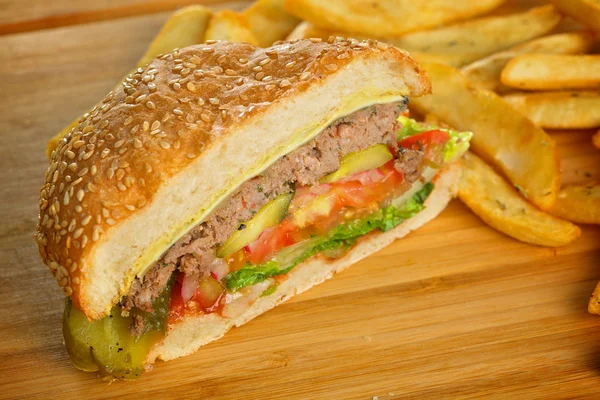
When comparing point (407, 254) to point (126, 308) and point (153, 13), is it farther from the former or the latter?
point (153, 13)

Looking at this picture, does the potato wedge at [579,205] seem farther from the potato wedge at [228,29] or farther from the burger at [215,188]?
the potato wedge at [228,29]

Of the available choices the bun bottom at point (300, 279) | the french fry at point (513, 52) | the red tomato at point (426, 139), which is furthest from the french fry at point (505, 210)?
the french fry at point (513, 52)

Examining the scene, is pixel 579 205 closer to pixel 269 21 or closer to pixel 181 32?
pixel 269 21

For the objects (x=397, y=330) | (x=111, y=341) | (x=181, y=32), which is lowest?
(x=111, y=341)

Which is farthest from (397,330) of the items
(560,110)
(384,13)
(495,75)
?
(384,13)

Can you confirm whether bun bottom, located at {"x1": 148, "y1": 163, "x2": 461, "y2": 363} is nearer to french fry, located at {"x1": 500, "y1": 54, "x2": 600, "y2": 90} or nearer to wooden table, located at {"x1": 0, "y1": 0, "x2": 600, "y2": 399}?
wooden table, located at {"x1": 0, "y1": 0, "x2": 600, "y2": 399}
